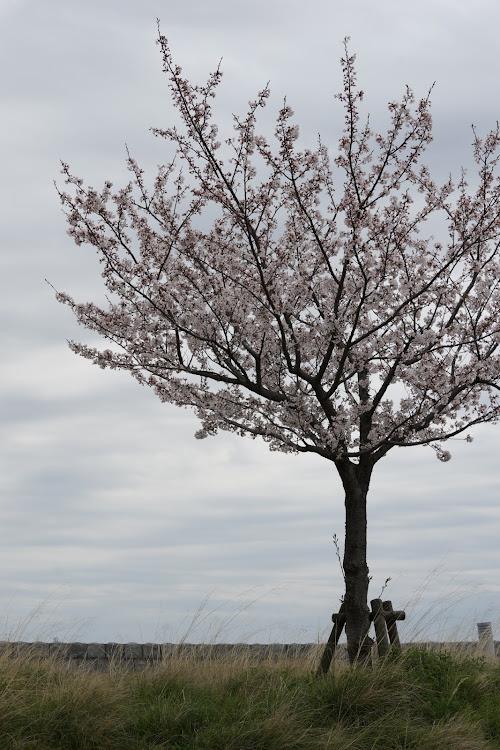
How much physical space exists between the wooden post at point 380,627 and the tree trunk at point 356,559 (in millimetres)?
118

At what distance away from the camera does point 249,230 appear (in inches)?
329

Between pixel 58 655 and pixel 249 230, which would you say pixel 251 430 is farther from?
pixel 58 655

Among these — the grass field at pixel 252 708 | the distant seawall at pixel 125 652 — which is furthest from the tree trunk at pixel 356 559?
the distant seawall at pixel 125 652

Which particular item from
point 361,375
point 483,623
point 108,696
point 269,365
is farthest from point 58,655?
point 483,623

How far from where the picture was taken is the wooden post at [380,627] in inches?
341

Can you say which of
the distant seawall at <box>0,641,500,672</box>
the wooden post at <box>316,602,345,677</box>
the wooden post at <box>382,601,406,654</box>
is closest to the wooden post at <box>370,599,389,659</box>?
the wooden post at <box>382,601,406,654</box>

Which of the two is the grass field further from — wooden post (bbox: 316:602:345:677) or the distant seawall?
the distant seawall

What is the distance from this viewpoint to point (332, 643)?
8906 millimetres

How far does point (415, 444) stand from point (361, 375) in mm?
1221

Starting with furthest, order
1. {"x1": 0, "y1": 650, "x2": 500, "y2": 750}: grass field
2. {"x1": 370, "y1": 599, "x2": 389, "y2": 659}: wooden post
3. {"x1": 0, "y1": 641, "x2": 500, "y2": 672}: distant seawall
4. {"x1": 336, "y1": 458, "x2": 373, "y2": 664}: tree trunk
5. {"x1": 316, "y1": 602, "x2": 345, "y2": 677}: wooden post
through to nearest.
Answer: {"x1": 0, "y1": 641, "x2": 500, "y2": 672}: distant seawall → {"x1": 336, "y1": 458, "x2": 373, "y2": 664}: tree trunk → {"x1": 316, "y1": 602, "x2": 345, "y2": 677}: wooden post → {"x1": 370, "y1": 599, "x2": 389, "y2": 659}: wooden post → {"x1": 0, "y1": 650, "x2": 500, "y2": 750}: grass field

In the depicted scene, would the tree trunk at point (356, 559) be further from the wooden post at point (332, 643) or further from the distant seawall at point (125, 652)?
the distant seawall at point (125, 652)

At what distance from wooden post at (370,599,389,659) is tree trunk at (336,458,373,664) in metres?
0.12

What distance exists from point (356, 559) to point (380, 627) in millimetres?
822

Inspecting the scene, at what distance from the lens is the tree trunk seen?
893cm
